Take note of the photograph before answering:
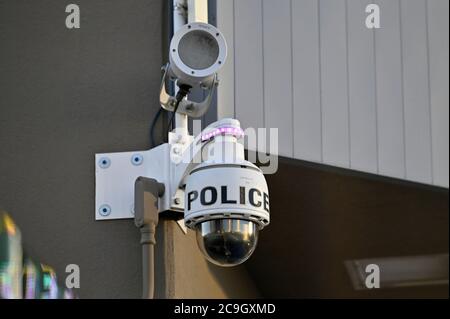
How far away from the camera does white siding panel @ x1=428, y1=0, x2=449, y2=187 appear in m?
4.84

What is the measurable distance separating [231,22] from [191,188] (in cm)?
130

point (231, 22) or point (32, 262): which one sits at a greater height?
point (231, 22)

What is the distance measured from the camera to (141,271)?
3.39m

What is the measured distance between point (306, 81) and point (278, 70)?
0.41ft

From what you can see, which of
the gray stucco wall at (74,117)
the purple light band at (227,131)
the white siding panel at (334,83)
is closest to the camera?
the purple light band at (227,131)

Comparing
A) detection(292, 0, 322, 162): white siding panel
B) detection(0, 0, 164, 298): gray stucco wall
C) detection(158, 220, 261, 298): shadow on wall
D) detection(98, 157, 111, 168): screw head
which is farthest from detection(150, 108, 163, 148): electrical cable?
detection(292, 0, 322, 162): white siding panel

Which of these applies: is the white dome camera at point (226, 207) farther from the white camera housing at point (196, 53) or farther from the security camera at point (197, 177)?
the white camera housing at point (196, 53)

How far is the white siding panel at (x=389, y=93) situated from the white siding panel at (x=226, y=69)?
2.22ft

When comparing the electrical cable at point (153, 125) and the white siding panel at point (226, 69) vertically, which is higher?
the white siding panel at point (226, 69)

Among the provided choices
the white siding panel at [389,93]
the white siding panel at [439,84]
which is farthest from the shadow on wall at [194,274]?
the white siding panel at [439,84]

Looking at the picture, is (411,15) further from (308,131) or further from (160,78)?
(160,78)

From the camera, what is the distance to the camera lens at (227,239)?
A: 3076 mm
